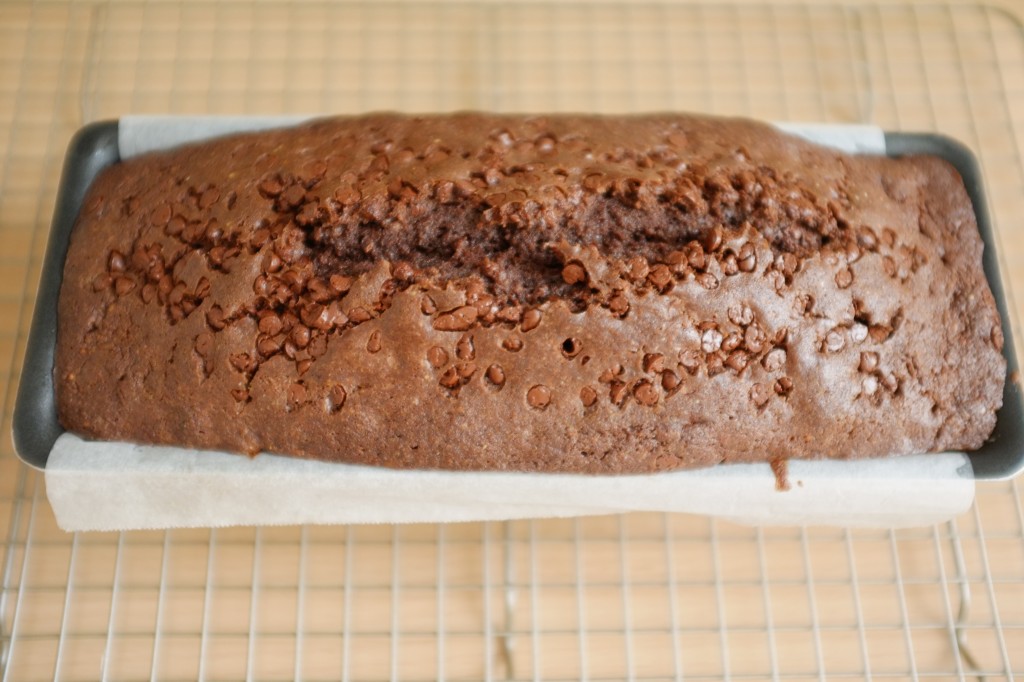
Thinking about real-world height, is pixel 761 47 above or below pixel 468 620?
above

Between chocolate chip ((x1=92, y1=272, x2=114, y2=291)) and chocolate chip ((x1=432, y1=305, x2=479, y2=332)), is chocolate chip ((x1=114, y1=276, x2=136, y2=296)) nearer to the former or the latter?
chocolate chip ((x1=92, y1=272, x2=114, y2=291))

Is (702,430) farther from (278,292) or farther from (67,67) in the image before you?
(67,67)

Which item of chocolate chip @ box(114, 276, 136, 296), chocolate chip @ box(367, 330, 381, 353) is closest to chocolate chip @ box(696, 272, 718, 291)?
chocolate chip @ box(367, 330, 381, 353)

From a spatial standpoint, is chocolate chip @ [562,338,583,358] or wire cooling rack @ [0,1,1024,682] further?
wire cooling rack @ [0,1,1024,682]

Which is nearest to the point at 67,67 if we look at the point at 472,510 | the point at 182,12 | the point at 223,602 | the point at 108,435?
the point at 182,12

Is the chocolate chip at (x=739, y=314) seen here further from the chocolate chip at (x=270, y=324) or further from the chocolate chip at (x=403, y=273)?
the chocolate chip at (x=270, y=324)

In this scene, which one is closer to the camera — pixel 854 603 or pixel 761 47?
pixel 854 603
